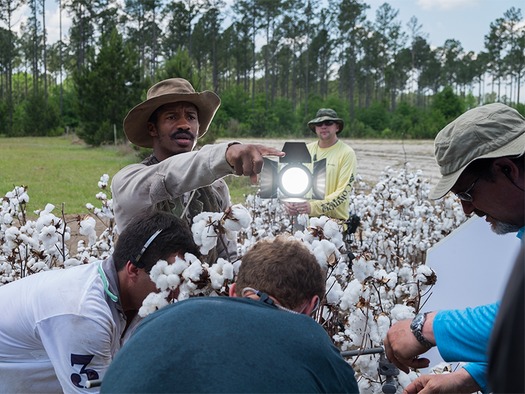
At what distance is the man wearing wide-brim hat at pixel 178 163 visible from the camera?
6.88 ft

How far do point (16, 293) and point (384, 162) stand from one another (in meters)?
20.9

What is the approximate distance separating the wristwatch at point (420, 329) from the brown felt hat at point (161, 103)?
1487mm

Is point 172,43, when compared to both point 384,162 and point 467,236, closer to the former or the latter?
point 384,162

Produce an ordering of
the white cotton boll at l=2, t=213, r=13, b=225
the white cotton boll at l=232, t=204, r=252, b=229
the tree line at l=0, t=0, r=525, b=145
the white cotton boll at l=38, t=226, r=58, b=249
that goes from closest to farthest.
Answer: the white cotton boll at l=232, t=204, r=252, b=229
the white cotton boll at l=38, t=226, r=58, b=249
the white cotton boll at l=2, t=213, r=13, b=225
the tree line at l=0, t=0, r=525, b=145

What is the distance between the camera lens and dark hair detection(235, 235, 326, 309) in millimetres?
1558

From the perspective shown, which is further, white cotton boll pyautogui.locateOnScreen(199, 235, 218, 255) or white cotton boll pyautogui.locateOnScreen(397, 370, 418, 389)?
white cotton boll pyautogui.locateOnScreen(397, 370, 418, 389)

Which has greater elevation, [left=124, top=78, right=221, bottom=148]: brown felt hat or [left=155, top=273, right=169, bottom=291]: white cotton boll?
[left=124, top=78, right=221, bottom=148]: brown felt hat

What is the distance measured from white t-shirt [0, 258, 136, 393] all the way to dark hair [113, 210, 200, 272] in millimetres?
80

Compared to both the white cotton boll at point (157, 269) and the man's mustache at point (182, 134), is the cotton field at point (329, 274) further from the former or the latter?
the man's mustache at point (182, 134)

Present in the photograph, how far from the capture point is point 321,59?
205ft

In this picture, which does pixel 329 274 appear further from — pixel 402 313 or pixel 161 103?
pixel 161 103

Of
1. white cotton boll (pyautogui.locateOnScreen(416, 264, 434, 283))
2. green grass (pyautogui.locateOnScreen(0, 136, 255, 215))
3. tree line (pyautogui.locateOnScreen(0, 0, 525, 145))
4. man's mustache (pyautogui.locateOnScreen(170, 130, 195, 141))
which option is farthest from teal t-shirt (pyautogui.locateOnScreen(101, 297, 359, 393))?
tree line (pyautogui.locateOnScreen(0, 0, 525, 145))

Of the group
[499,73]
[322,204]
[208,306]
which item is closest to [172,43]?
[499,73]

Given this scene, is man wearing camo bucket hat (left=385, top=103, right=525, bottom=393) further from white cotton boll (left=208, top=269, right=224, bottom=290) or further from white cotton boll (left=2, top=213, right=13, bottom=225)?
white cotton boll (left=2, top=213, right=13, bottom=225)
